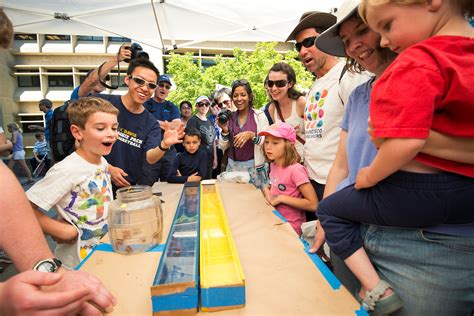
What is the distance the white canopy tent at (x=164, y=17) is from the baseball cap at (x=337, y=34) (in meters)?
2.74

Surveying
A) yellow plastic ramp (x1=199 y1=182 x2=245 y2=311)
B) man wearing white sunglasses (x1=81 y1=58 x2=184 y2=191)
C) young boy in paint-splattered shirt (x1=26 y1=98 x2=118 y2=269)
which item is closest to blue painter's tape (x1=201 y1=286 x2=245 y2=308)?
yellow plastic ramp (x1=199 y1=182 x2=245 y2=311)

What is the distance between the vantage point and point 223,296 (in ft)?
2.49

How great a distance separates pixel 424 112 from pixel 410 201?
0.25 meters

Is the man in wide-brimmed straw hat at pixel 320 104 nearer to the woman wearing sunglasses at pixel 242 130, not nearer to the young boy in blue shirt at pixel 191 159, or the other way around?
the woman wearing sunglasses at pixel 242 130

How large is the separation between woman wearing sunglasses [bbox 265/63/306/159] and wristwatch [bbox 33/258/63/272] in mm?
1915

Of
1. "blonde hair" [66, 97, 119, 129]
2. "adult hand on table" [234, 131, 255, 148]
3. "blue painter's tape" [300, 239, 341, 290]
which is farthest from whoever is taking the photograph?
"adult hand on table" [234, 131, 255, 148]

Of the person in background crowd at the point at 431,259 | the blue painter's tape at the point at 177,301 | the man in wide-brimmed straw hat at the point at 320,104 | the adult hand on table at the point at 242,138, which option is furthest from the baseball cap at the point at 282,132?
the blue painter's tape at the point at 177,301

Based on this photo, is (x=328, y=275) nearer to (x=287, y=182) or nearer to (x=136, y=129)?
(x=287, y=182)

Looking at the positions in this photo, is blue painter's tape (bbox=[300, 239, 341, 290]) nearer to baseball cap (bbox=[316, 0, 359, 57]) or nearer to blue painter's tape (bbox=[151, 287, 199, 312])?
blue painter's tape (bbox=[151, 287, 199, 312])

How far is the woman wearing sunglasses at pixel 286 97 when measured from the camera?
7.91 feet

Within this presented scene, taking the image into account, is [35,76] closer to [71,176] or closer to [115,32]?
[115,32]

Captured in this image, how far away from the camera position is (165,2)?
160 inches

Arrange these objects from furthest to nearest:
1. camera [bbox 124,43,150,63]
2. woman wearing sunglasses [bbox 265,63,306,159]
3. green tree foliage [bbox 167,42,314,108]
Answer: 1. green tree foliage [bbox 167,42,314,108]
2. camera [bbox 124,43,150,63]
3. woman wearing sunglasses [bbox 265,63,306,159]

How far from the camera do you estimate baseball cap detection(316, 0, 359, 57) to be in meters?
1.04
